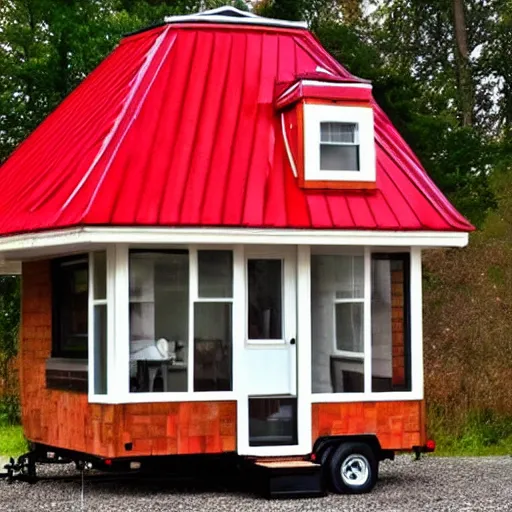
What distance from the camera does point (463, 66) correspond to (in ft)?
130

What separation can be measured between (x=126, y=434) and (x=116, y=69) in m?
4.76

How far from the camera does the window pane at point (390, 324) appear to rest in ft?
51.4

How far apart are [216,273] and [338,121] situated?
2020mm

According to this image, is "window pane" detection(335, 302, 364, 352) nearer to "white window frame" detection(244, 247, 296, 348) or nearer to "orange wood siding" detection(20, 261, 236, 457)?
"white window frame" detection(244, 247, 296, 348)

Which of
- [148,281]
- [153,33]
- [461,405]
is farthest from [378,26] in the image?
[148,281]

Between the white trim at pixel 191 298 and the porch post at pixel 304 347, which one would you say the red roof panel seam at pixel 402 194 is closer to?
the porch post at pixel 304 347

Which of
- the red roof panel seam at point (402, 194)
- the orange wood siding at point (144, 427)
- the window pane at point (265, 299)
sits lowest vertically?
the orange wood siding at point (144, 427)

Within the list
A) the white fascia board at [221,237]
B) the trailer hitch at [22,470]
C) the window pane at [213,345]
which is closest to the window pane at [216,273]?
the window pane at [213,345]

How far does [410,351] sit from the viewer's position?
15.7 meters

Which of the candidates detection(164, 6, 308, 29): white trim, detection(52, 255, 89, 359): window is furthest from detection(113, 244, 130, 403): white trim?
detection(164, 6, 308, 29): white trim

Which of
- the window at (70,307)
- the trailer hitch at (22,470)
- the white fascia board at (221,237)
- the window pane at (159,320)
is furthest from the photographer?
the trailer hitch at (22,470)

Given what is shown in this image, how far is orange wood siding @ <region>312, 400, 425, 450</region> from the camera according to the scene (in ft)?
50.3

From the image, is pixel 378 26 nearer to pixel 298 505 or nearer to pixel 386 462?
pixel 386 462

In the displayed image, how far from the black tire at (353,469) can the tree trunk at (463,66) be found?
2302cm
